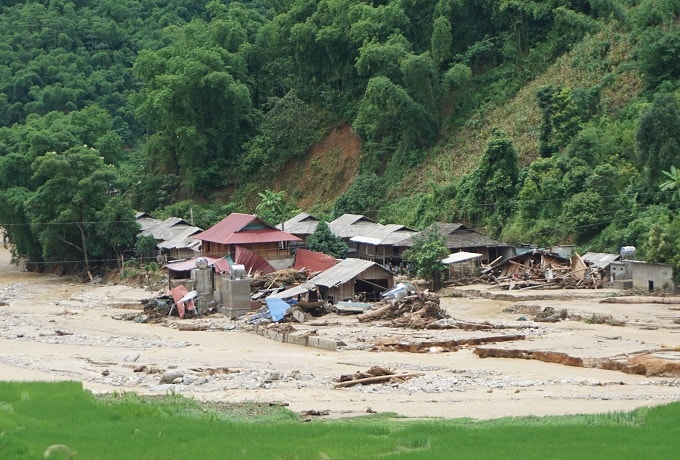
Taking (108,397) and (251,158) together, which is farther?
(251,158)

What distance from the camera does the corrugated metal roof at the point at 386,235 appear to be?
186 feet

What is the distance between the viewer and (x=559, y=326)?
1582 inches

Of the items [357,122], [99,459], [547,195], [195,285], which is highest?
[357,122]

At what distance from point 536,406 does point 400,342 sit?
11763 mm

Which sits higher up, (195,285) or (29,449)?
(195,285)

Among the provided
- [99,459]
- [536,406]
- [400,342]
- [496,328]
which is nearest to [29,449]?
[99,459]

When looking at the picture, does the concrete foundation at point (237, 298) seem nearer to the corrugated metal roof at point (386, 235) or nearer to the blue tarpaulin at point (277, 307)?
the blue tarpaulin at point (277, 307)

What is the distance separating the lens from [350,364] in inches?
1344

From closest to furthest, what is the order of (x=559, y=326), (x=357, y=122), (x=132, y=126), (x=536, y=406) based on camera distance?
(x=536, y=406) < (x=559, y=326) < (x=357, y=122) < (x=132, y=126)

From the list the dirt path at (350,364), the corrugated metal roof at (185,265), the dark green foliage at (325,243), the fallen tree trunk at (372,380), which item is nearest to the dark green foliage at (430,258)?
the dirt path at (350,364)

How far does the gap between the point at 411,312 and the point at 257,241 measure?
12.4 metres

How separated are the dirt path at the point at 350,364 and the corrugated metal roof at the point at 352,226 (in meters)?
12.3

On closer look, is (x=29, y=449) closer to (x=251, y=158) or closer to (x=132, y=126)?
(x=251, y=158)

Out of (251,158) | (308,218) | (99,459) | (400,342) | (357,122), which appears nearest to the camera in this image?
(99,459)
